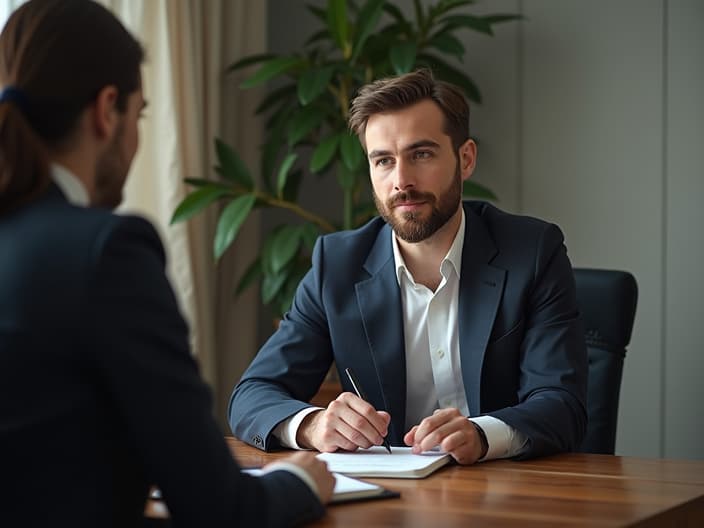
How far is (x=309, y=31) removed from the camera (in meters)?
4.43

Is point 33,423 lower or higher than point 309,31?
lower

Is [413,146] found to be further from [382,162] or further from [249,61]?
[249,61]

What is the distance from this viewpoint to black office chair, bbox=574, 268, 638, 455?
95.6 inches

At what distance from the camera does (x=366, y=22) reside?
12.0 ft

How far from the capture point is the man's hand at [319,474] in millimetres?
1433

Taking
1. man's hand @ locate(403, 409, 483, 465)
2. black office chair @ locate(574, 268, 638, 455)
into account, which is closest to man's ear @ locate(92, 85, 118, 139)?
man's hand @ locate(403, 409, 483, 465)

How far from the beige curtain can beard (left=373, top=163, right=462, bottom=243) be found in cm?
127

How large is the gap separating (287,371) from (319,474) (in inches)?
31.5

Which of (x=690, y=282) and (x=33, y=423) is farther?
(x=690, y=282)

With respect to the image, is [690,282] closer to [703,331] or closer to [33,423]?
[703,331]

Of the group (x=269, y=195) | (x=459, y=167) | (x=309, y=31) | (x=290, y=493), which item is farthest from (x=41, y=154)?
(x=309, y=31)

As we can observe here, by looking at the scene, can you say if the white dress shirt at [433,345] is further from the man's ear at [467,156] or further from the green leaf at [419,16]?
the green leaf at [419,16]

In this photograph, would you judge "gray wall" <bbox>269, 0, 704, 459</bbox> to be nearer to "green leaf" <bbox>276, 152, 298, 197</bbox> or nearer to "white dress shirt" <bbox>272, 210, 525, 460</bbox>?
"green leaf" <bbox>276, 152, 298, 197</bbox>

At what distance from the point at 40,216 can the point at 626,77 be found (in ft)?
→ 10.1
